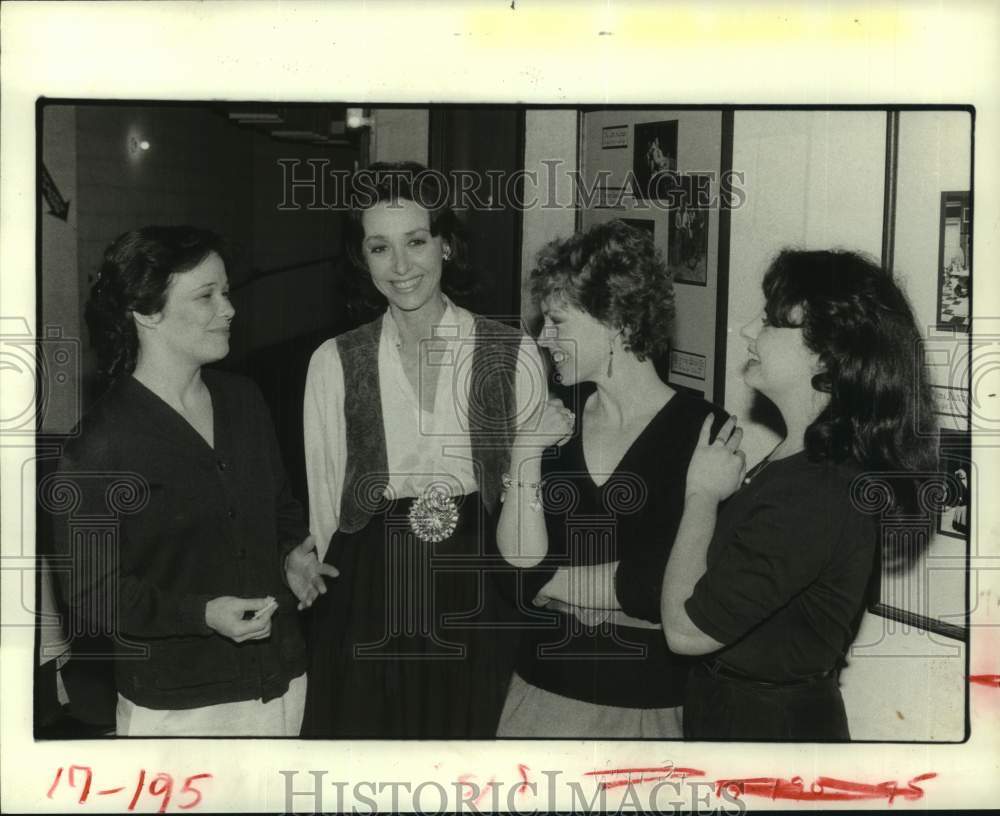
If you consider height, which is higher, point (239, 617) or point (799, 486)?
point (799, 486)

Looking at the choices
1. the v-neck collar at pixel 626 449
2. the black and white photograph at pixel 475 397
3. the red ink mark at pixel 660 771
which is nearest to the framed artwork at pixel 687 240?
the black and white photograph at pixel 475 397

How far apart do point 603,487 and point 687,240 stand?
0.56m

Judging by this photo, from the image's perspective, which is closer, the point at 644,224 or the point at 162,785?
the point at 644,224

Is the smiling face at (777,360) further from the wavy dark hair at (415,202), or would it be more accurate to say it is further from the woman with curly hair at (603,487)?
the wavy dark hair at (415,202)

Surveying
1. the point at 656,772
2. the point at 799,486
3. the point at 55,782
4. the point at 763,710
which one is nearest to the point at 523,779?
the point at 656,772

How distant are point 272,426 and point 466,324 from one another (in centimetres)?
47

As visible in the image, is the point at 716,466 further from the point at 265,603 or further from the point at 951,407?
the point at 265,603

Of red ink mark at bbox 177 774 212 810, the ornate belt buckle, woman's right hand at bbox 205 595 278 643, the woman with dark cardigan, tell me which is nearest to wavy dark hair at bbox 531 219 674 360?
the ornate belt buckle

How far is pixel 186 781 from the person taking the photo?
2781 mm

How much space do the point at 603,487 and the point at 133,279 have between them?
1095 millimetres

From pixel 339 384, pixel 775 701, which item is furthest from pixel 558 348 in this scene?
pixel 775 701

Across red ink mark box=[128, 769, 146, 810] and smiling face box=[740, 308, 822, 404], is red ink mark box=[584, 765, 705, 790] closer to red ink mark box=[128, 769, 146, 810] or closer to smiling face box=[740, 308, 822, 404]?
smiling face box=[740, 308, 822, 404]

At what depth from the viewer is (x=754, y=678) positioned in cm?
269

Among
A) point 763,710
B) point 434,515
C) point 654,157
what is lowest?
point 763,710
